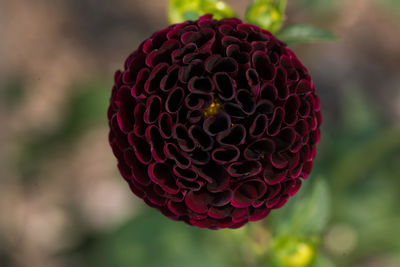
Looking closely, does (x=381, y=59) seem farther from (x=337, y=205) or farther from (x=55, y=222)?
(x=55, y=222)

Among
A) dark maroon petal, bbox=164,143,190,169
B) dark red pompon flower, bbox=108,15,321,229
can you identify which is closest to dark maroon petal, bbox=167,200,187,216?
dark red pompon flower, bbox=108,15,321,229

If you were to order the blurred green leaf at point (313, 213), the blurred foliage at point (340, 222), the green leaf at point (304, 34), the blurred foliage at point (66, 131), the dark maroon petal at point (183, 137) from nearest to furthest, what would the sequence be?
the dark maroon petal at point (183, 137)
the green leaf at point (304, 34)
the blurred green leaf at point (313, 213)
the blurred foliage at point (340, 222)
the blurred foliage at point (66, 131)

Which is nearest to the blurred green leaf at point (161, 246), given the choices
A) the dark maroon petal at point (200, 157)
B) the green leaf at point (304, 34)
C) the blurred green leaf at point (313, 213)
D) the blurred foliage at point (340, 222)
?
the blurred foliage at point (340, 222)

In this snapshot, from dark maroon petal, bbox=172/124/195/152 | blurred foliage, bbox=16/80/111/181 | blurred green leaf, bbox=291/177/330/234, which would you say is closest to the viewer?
dark maroon petal, bbox=172/124/195/152

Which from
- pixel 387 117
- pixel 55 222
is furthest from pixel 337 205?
pixel 55 222

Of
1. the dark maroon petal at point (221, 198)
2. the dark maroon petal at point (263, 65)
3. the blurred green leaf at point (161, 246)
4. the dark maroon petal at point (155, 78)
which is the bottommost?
the dark maroon petal at point (221, 198)

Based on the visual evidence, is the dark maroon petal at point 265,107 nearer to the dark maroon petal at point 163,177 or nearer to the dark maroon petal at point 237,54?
the dark maroon petal at point 237,54

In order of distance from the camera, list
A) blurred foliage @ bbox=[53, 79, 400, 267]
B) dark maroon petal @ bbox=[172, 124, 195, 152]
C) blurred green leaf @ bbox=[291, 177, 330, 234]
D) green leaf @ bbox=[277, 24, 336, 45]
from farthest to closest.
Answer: blurred foliage @ bbox=[53, 79, 400, 267] → blurred green leaf @ bbox=[291, 177, 330, 234] → green leaf @ bbox=[277, 24, 336, 45] → dark maroon petal @ bbox=[172, 124, 195, 152]

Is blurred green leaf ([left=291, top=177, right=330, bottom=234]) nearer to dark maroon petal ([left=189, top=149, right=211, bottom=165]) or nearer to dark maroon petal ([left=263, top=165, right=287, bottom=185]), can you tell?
dark maroon petal ([left=263, top=165, right=287, bottom=185])
